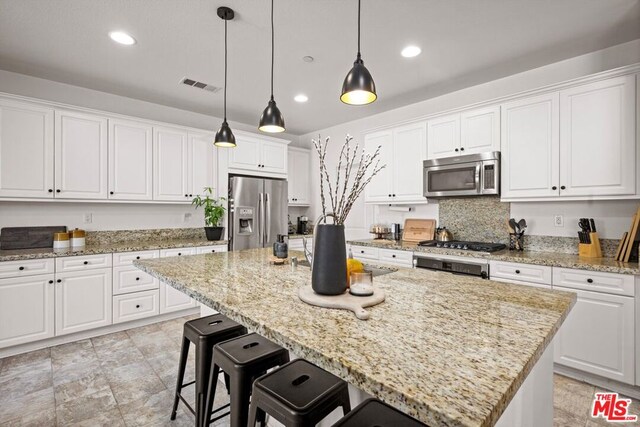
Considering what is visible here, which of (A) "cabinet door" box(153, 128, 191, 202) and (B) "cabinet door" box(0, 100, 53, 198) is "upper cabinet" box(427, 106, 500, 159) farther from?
(B) "cabinet door" box(0, 100, 53, 198)

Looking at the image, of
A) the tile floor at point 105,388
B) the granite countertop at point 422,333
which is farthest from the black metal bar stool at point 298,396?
the tile floor at point 105,388

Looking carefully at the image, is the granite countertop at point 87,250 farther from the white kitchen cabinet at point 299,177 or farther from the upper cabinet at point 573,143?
the upper cabinet at point 573,143

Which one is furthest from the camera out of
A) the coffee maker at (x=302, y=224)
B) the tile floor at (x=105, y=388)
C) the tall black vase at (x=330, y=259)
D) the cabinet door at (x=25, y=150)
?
the coffee maker at (x=302, y=224)

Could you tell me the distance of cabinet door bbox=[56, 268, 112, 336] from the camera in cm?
294

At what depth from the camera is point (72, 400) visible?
6.91ft

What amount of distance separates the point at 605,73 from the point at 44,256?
5.02 meters

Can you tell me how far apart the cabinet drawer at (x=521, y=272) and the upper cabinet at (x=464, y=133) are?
1.18 metres

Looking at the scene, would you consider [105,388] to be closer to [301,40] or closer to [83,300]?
[83,300]

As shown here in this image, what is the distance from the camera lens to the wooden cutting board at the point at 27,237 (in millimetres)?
3098

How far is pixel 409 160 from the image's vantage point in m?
3.79

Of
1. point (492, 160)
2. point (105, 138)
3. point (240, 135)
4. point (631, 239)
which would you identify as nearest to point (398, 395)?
point (631, 239)

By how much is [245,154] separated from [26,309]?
112 inches

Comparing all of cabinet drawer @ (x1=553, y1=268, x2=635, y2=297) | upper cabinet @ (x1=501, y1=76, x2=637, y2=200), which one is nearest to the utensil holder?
upper cabinet @ (x1=501, y1=76, x2=637, y2=200)

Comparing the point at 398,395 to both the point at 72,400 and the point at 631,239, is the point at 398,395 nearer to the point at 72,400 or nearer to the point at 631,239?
the point at 72,400
